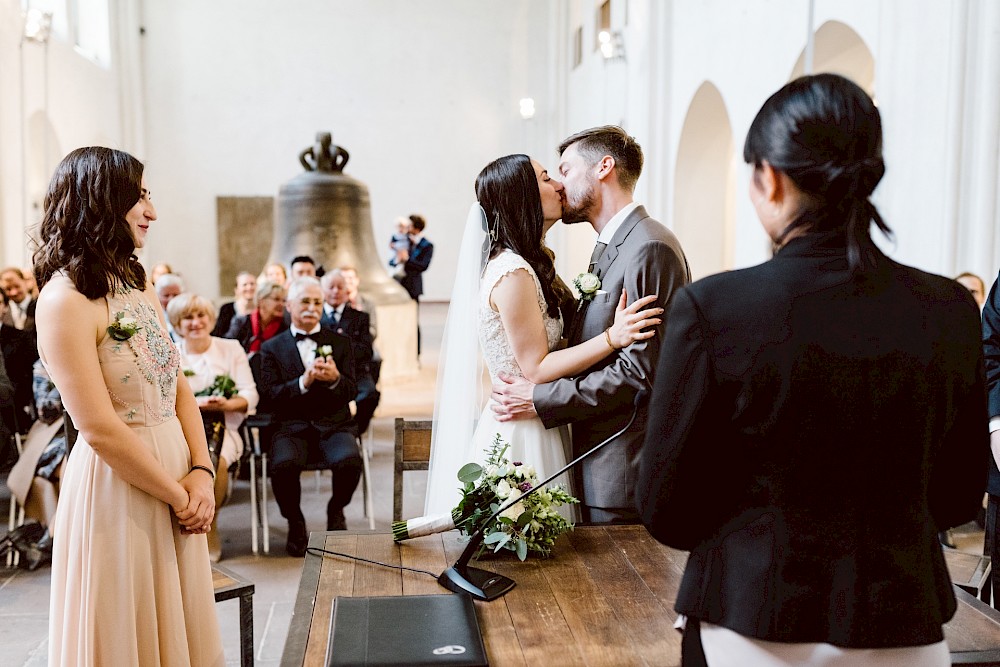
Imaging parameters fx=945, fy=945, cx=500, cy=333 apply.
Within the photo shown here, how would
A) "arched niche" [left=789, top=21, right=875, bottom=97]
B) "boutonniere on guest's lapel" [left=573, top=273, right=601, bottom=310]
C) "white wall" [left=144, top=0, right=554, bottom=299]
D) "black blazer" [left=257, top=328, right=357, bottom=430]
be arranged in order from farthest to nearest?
"white wall" [left=144, top=0, right=554, bottom=299], "arched niche" [left=789, top=21, right=875, bottom=97], "black blazer" [left=257, top=328, right=357, bottom=430], "boutonniere on guest's lapel" [left=573, top=273, right=601, bottom=310]

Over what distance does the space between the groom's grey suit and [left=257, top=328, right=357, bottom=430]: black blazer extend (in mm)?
2934

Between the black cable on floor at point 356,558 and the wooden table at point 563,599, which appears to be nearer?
the wooden table at point 563,599

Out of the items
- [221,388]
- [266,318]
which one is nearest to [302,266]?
[266,318]

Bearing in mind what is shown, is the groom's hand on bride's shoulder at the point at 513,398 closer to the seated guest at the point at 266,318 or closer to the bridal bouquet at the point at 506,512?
the bridal bouquet at the point at 506,512

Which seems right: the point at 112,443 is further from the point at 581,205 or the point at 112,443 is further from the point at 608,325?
the point at 581,205

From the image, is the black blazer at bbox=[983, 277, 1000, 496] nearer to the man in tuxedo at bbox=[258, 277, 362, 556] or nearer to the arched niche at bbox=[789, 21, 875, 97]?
the man in tuxedo at bbox=[258, 277, 362, 556]

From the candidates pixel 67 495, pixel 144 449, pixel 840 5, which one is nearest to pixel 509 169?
pixel 144 449

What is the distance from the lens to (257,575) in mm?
4863

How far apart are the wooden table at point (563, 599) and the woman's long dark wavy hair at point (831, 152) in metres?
0.93

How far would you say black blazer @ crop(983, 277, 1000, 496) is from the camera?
2711 millimetres

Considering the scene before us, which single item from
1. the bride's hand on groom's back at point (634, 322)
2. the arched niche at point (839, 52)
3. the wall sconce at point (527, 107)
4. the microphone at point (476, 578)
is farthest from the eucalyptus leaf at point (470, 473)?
the wall sconce at point (527, 107)

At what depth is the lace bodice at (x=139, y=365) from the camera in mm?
2305

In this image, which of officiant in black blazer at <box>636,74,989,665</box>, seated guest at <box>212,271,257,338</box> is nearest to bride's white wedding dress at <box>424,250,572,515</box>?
officiant in black blazer at <box>636,74,989,665</box>

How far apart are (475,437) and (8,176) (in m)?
10.00
